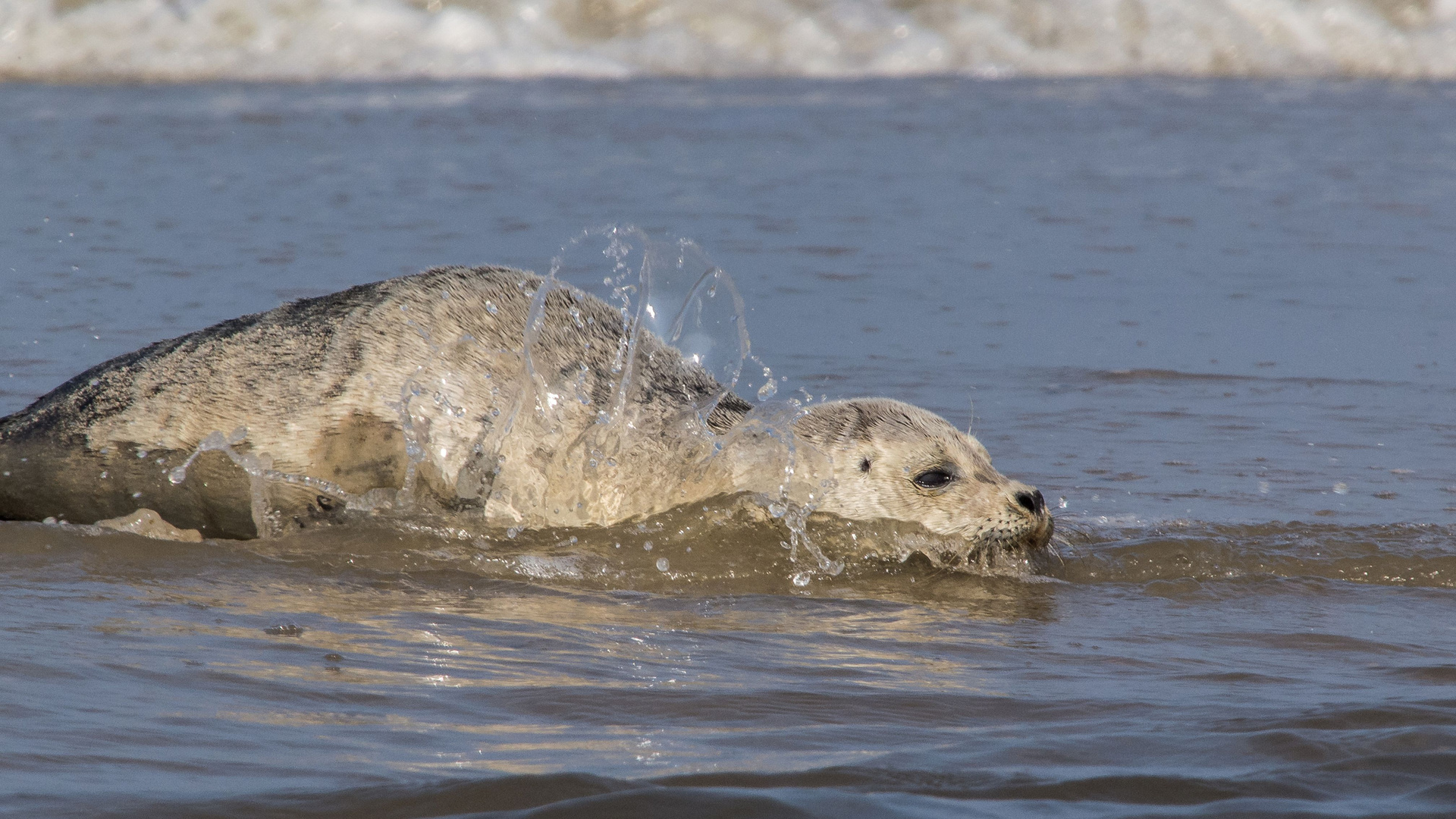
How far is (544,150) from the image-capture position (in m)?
14.3

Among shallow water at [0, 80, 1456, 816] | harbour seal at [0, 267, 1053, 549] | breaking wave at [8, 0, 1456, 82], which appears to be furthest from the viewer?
breaking wave at [8, 0, 1456, 82]

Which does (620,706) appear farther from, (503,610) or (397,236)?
(397,236)

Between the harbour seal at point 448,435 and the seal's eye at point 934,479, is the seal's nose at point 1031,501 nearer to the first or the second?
the harbour seal at point 448,435

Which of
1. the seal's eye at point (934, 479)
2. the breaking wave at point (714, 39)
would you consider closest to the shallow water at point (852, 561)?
the seal's eye at point (934, 479)

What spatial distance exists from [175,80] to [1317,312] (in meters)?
15.1

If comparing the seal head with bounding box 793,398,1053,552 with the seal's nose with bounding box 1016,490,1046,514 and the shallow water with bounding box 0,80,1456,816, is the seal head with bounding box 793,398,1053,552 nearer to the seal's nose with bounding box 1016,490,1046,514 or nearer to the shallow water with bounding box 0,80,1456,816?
the seal's nose with bounding box 1016,490,1046,514

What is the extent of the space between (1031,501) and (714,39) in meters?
19.1

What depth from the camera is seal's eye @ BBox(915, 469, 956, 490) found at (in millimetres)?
5145

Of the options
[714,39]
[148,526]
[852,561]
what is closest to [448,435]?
[148,526]

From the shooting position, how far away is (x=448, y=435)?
4.88 meters

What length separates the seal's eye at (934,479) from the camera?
16.9 feet

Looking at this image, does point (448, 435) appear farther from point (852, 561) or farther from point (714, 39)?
point (714, 39)

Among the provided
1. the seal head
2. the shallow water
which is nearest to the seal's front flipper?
the shallow water

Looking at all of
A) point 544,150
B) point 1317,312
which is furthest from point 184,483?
point 544,150
